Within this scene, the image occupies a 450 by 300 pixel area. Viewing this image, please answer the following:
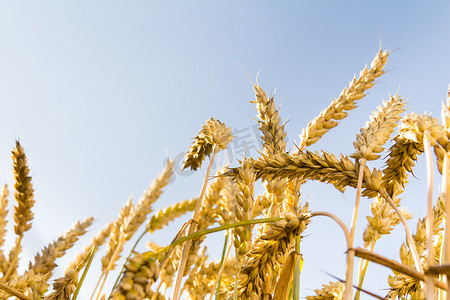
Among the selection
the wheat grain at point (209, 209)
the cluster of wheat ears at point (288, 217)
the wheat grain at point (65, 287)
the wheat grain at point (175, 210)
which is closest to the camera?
the cluster of wheat ears at point (288, 217)

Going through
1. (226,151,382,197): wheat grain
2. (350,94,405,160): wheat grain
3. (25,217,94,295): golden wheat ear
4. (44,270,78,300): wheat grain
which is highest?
(350,94,405,160): wheat grain

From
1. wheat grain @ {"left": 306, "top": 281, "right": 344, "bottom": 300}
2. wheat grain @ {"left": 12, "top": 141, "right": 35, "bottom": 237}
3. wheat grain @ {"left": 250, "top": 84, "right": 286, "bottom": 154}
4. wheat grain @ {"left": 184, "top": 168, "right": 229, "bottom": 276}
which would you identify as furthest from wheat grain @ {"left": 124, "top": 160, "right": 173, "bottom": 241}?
wheat grain @ {"left": 306, "top": 281, "right": 344, "bottom": 300}

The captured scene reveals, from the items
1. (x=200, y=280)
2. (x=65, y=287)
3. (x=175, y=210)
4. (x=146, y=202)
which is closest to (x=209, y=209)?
(x=200, y=280)

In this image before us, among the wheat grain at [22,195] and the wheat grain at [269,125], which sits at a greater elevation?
the wheat grain at [269,125]

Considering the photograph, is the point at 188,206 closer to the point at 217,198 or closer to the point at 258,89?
the point at 217,198

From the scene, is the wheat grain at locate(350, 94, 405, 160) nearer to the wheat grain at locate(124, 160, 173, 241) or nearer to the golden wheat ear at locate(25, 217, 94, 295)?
the golden wheat ear at locate(25, 217, 94, 295)

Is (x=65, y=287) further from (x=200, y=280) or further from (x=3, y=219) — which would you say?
(x=3, y=219)

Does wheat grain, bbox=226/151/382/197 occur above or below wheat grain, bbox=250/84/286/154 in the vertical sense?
below

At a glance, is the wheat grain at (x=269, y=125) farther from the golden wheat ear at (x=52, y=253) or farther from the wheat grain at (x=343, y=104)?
the golden wheat ear at (x=52, y=253)

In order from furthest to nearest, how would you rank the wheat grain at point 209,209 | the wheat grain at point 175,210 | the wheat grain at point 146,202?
the wheat grain at point 175,210 < the wheat grain at point 146,202 < the wheat grain at point 209,209

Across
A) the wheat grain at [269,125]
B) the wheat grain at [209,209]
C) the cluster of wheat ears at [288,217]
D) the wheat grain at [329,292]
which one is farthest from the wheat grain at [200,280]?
the wheat grain at [269,125]

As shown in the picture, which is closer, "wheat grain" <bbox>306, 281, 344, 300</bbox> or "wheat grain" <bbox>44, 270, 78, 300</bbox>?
"wheat grain" <bbox>44, 270, 78, 300</bbox>

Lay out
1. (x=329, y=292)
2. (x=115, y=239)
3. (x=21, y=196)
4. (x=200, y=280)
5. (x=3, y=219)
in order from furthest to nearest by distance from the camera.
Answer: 1. (x=115, y=239)
2. (x=3, y=219)
3. (x=21, y=196)
4. (x=200, y=280)
5. (x=329, y=292)

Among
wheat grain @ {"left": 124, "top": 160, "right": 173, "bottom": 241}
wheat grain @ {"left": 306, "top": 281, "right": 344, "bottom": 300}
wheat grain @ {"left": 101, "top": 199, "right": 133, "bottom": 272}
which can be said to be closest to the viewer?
wheat grain @ {"left": 306, "top": 281, "right": 344, "bottom": 300}
